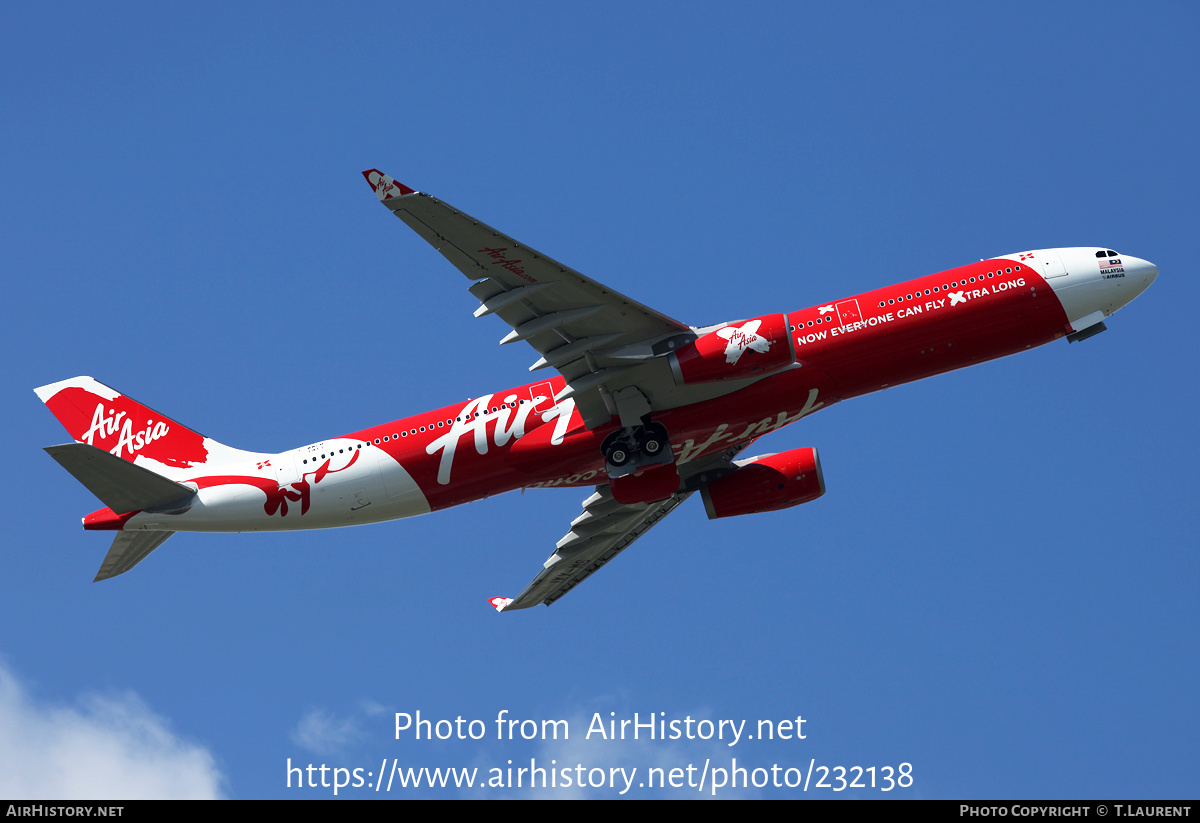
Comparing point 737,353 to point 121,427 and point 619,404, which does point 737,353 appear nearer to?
point 619,404

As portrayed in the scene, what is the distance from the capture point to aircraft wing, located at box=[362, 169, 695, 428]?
28.7 meters

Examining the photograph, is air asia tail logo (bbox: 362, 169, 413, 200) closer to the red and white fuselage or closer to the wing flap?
the red and white fuselage

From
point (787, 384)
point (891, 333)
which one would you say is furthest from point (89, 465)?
point (891, 333)

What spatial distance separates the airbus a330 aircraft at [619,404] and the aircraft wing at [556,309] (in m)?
0.06

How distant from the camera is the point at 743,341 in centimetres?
3275

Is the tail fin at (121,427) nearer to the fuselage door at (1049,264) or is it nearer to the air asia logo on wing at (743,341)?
the air asia logo on wing at (743,341)

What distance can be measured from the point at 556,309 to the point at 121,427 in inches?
649

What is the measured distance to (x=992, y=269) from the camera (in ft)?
115

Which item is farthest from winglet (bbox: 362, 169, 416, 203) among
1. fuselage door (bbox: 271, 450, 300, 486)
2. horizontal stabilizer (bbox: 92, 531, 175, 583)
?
horizontal stabilizer (bbox: 92, 531, 175, 583)

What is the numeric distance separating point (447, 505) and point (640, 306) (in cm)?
921

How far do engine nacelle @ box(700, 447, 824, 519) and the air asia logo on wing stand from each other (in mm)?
8266

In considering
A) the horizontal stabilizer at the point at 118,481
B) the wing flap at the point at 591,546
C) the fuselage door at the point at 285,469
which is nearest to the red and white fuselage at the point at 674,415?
the fuselage door at the point at 285,469

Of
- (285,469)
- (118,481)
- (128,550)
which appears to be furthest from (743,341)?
(128,550)

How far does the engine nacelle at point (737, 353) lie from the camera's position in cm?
3266
